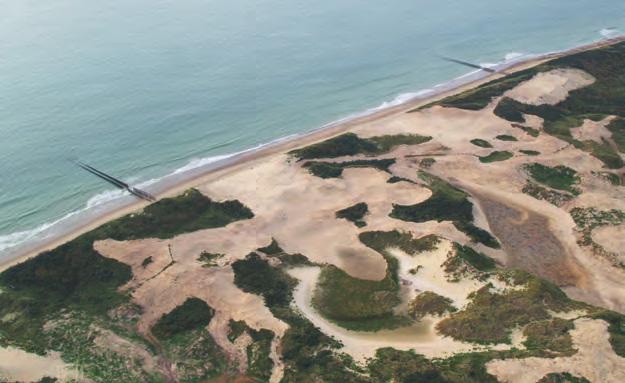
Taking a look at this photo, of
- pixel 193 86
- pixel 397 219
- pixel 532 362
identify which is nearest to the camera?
pixel 532 362

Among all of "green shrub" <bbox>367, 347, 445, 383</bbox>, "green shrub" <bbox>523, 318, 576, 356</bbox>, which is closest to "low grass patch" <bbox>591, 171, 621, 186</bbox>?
"green shrub" <bbox>523, 318, 576, 356</bbox>

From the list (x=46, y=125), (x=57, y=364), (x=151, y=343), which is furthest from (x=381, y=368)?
(x=46, y=125)

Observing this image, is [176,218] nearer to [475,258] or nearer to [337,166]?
[337,166]

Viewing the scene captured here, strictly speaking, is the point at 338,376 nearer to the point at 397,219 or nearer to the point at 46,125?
the point at 397,219

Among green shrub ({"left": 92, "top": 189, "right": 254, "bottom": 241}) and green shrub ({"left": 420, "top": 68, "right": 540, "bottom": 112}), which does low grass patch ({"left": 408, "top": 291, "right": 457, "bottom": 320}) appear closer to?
green shrub ({"left": 92, "top": 189, "right": 254, "bottom": 241})

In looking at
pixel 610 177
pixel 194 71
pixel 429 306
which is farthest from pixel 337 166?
pixel 194 71

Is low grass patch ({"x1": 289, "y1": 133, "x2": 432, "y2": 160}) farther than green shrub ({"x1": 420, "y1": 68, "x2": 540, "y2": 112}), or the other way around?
green shrub ({"x1": 420, "y1": 68, "x2": 540, "y2": 112})
